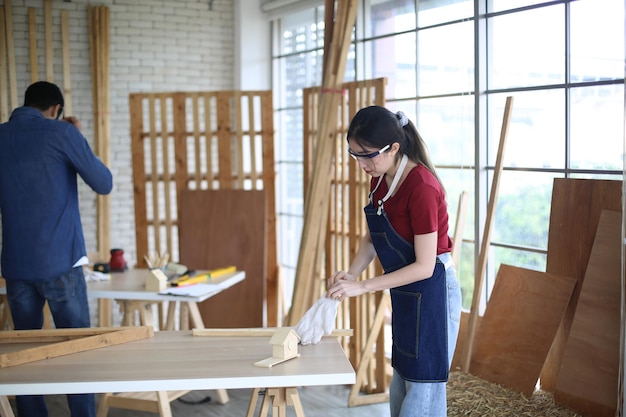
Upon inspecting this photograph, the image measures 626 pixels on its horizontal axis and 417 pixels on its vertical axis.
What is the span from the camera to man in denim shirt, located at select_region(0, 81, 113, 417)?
4184 mm

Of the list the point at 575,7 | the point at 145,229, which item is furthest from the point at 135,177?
the point at 575,7

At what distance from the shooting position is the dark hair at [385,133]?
3.06 metres

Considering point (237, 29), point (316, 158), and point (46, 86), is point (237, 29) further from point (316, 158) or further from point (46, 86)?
point (46, 86)

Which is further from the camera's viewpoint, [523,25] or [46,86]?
[523,25]

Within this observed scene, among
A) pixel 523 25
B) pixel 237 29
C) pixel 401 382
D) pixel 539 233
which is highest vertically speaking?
pixel 237 29

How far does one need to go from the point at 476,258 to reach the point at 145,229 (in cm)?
283

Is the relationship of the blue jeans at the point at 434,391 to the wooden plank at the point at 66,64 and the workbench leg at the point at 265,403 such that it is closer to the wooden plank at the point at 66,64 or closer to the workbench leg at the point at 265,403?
the workbench leg at the point at 265,403

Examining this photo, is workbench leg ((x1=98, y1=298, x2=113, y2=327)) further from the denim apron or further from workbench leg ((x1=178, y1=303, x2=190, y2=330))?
the denim apron

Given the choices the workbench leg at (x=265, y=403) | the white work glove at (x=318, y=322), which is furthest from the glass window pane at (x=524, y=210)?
the workbench leg at (x=265, y=403)

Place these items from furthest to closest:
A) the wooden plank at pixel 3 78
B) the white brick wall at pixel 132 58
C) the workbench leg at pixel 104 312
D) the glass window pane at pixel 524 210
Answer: the white brick wall at pixel 132 58
the wooden plank at pixel 3 78
the workbench leg at pixel 104 312
the glass window pane at pixel 524 210

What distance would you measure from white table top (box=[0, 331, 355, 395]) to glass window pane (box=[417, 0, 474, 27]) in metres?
2.83

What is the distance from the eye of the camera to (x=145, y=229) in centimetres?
650

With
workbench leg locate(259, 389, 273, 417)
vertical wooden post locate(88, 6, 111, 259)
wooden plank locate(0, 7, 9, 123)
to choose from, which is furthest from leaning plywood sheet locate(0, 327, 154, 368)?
wooden plank locate(0, 7, 9, 123)

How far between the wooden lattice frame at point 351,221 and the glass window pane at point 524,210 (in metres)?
0.92
